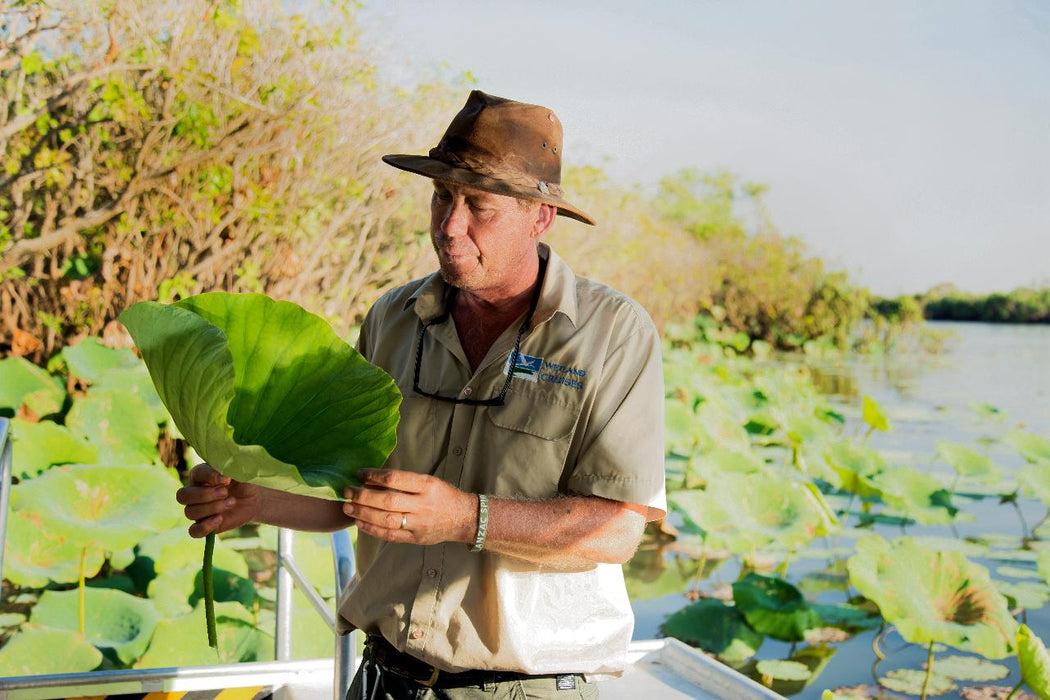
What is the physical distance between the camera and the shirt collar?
1.35 meters

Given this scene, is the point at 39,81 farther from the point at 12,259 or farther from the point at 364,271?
the point at 364,271

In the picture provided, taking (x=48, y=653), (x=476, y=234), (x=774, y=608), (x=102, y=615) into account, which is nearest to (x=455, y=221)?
(x=476, y=234)

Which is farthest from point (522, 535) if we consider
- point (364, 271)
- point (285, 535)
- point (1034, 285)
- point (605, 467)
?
point (1034, 285)

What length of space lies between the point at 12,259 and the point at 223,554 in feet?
8.22

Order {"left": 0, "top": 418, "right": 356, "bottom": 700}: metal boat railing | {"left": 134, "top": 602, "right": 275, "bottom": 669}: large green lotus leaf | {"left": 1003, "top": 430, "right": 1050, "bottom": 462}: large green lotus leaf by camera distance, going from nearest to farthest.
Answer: {"left": 0, "top": 418, "right": 356, "bottom": 700}: metal boat railing, {"left": 134, "top": 602, "right": 275, "bottom": 669}: large green lotus leaf, {"left": 1003, "top": 430, "right": 1050, "bottom": 462}: large green lotus leaf

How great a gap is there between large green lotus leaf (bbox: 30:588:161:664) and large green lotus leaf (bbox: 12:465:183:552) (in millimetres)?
161

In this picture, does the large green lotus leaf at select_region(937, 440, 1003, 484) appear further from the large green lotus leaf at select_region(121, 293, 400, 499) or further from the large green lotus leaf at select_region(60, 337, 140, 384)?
the large green lotus leaf at select_region(121, 293, 400, 499)

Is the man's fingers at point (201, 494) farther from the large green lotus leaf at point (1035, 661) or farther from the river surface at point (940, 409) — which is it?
the river surface at point (940, 409)

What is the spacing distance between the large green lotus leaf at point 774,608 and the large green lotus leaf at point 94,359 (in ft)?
10.1

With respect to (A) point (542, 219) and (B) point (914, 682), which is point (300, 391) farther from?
(B) point (914, 682)

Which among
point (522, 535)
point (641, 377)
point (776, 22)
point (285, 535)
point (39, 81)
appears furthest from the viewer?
point (776, 22)

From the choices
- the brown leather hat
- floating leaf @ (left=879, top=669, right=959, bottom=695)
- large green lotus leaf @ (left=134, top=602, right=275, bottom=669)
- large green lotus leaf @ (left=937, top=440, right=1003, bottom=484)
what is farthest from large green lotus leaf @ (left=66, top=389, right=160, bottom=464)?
large green lotus leaf @ (left=937, top=440, right=1003, bottom=484)

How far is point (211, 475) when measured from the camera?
120cm

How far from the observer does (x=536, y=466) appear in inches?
51.4
